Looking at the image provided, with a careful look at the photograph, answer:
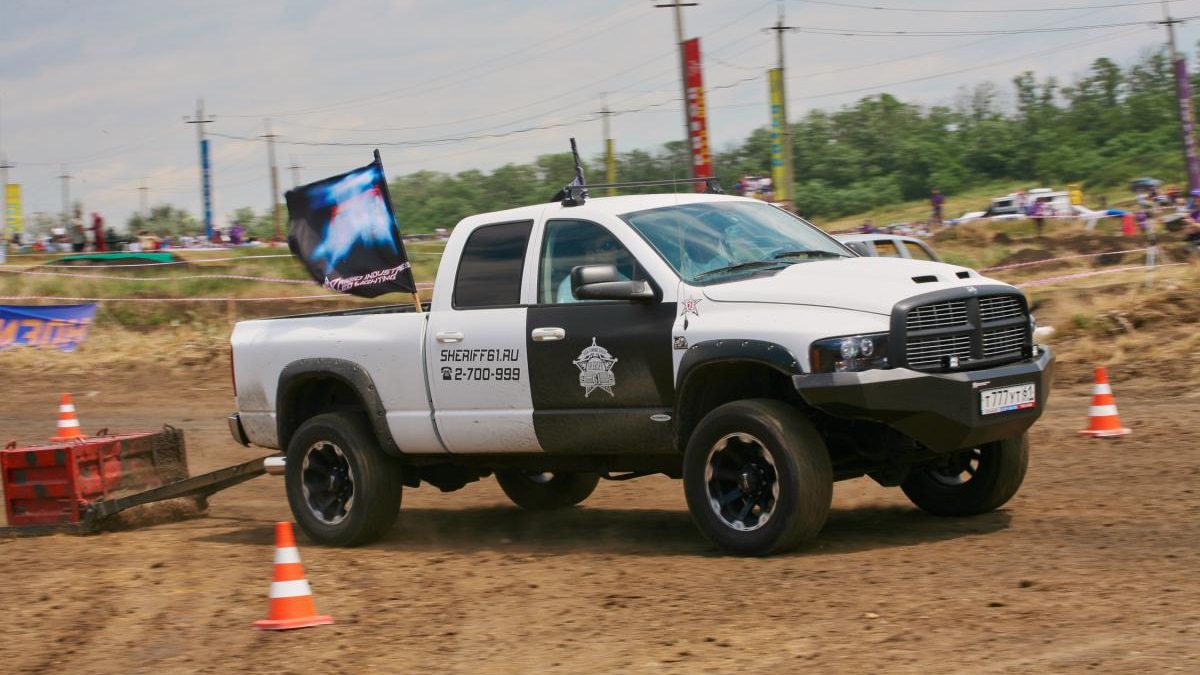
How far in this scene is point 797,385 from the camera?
657 cm

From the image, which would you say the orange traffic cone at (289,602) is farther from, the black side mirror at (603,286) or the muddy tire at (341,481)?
the muddy tire at (341,481)

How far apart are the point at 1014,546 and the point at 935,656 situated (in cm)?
215

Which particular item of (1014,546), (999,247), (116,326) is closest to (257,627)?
(1014,546)

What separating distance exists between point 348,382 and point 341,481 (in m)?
0.68

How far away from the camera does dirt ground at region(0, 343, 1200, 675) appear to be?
5141 millimetres

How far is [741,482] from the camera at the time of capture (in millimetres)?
6891

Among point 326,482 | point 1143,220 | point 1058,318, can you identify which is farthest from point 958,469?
point 1143,220

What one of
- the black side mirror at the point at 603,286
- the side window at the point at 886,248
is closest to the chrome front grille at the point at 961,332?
the black side mirror at the point at 603,286

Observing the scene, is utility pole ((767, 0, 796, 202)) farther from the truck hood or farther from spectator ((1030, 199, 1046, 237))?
the truck hood

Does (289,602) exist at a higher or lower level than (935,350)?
lower

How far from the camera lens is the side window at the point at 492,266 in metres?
7.95

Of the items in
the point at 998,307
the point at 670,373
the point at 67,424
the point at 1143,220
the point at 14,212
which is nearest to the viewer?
the point at 998,307

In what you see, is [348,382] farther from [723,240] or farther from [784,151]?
[784,151]

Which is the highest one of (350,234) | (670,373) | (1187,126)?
(1187,126)
